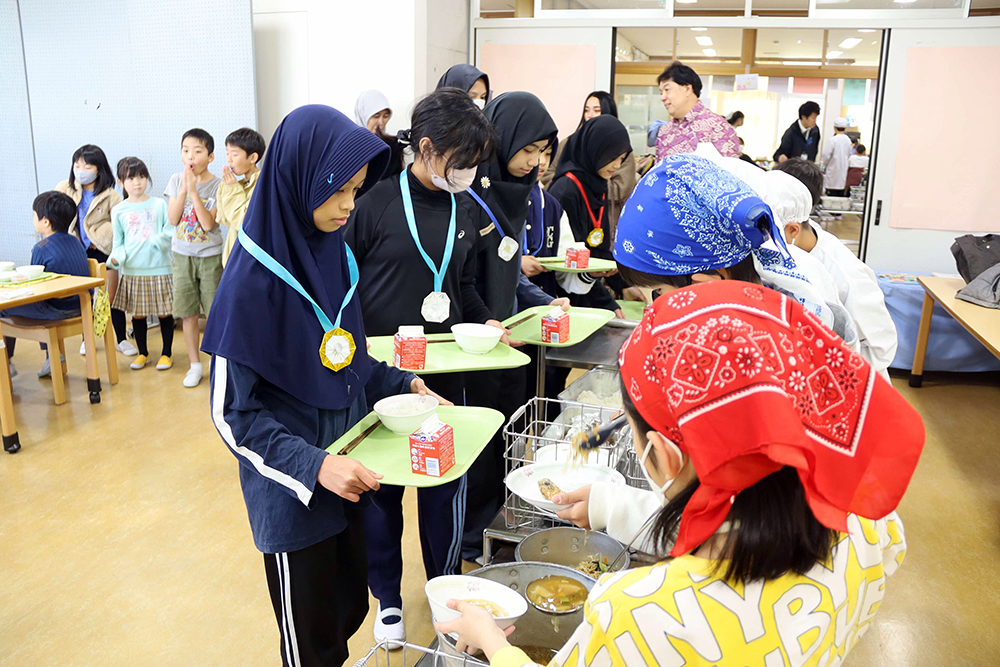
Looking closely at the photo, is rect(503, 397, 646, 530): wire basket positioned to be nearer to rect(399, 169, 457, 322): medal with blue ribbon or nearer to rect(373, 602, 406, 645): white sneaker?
rect(399, 169, 457, 322): medal with blue ribbon

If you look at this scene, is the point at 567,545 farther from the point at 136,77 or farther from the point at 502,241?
the point at 136,77

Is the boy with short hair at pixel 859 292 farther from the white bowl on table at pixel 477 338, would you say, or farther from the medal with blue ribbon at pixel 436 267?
the medal with blue ribbon at pixel 436 267

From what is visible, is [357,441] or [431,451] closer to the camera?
[431,451]

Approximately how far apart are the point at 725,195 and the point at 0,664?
2.58 m

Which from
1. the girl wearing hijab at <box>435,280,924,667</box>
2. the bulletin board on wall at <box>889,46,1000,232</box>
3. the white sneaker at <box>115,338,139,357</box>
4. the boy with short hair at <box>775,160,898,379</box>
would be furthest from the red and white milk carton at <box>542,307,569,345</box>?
the bulletin board on wall at <box>889,46,1000,232</box>

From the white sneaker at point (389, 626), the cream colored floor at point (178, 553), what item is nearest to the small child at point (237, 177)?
the cream colored floor at point (178, 553)

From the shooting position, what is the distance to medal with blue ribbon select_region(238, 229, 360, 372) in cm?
150

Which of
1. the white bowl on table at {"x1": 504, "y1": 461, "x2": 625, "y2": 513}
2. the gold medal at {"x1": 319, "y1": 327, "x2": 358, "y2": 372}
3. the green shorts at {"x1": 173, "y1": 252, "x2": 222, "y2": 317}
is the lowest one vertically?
the green shorts at {"x1": 173, "y1": 252, "x2": 222, "y2": 317}

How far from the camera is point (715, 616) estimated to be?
0.81 meters

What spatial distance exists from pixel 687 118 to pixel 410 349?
11.5 feet

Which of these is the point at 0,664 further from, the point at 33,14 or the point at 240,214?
the point at 33,14

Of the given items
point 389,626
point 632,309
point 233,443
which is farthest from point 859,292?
point 632,309

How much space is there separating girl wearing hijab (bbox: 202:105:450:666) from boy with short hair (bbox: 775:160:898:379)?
1.21 meters

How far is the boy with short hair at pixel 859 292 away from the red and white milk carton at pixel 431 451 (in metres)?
1.10
